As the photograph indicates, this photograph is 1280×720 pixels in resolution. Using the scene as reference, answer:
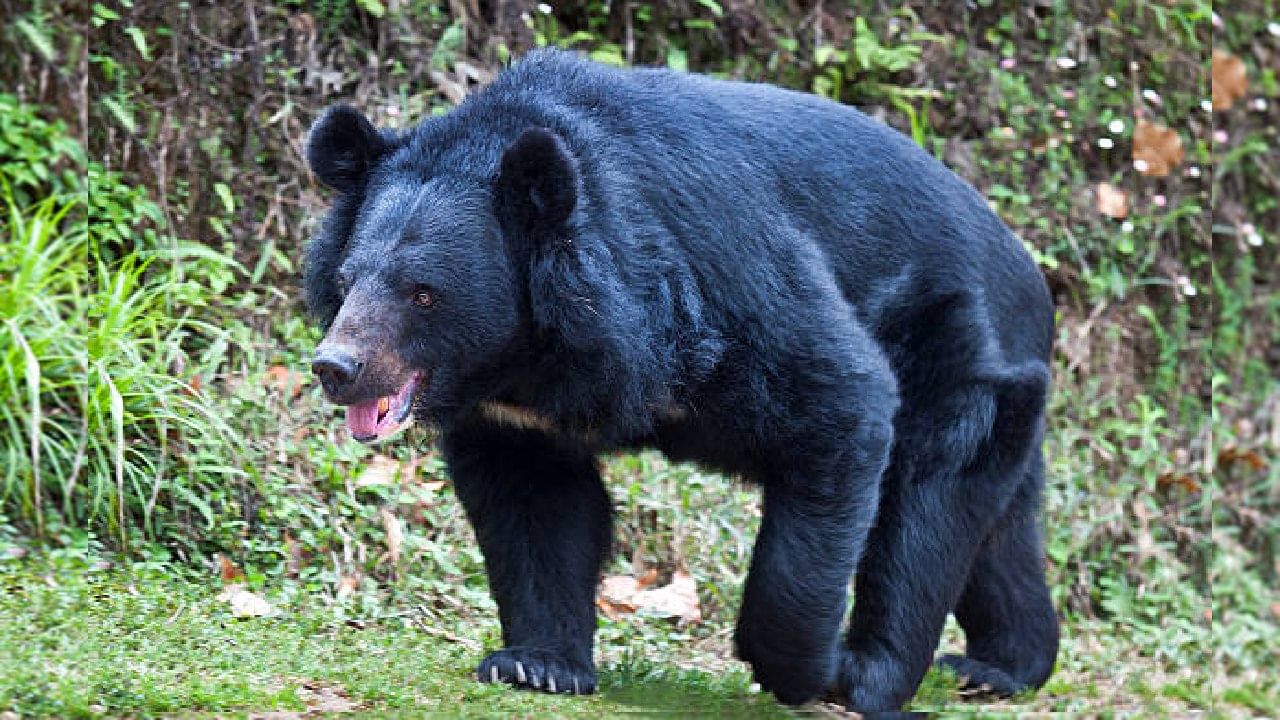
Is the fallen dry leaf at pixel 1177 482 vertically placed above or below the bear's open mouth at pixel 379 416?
below

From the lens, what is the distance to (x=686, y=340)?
3646 millimetres

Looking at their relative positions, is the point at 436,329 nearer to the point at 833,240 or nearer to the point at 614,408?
the point at 614,408

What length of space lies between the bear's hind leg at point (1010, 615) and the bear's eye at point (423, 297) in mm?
2123

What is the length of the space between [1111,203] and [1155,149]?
0.37 m

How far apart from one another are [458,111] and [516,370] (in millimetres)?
697

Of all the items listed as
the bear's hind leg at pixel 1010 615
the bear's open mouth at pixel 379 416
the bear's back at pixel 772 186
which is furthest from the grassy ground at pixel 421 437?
the bear's back at pixel 772 186

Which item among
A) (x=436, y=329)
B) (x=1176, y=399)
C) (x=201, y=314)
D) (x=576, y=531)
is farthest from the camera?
(x=1176, y=399)

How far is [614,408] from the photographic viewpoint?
3.69 meters

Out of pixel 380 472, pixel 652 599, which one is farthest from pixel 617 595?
pixel 380 472

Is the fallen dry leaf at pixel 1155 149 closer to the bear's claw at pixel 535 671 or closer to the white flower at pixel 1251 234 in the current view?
the white flower at pixel 1251 234

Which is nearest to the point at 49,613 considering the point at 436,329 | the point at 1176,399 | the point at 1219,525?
the point at 436,329

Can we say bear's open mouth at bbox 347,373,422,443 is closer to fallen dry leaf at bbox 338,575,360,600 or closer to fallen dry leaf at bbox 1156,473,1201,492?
fallen dry leaf at bbox 338,575,360,600

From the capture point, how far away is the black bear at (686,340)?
139 inches

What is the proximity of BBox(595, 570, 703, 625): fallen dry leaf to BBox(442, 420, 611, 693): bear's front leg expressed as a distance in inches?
51.5
